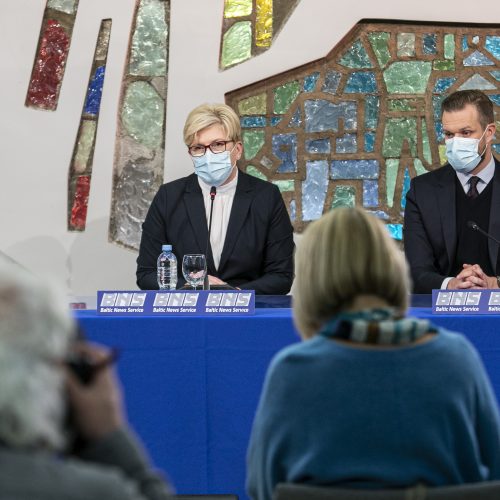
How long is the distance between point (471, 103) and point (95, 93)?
1.90 m

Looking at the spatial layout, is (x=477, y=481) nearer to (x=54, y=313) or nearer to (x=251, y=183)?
Answer: (x=54, y=313)

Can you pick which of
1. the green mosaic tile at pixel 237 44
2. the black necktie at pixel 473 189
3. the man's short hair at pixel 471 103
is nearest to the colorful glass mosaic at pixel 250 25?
the green mosaic tile at pixel 237 44

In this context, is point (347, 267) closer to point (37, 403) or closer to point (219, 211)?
point (37, 403)

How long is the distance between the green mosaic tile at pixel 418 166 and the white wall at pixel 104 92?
679 mm

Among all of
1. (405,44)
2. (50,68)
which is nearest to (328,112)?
(405,44)

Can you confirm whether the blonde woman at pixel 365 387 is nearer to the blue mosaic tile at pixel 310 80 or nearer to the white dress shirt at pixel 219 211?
the white dress shirt at pixel 219 211

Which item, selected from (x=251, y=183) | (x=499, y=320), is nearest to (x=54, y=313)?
(x=499, y=320)

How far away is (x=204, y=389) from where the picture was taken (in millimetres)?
2881

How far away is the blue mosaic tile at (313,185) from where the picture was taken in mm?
4941

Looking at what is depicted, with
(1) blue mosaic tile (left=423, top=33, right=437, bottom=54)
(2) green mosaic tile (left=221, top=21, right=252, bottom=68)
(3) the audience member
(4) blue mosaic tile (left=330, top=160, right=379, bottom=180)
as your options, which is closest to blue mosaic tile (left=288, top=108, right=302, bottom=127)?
(4) blue mosaic tile (left=330, top=160, right=379, bottom=180)

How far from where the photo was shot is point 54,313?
1.11 metres

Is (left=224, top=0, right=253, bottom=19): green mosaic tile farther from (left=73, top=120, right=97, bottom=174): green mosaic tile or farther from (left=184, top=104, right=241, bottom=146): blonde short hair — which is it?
(left=184, top=104, right=241, bottom=146): blonde short hair

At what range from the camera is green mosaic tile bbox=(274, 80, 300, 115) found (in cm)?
493

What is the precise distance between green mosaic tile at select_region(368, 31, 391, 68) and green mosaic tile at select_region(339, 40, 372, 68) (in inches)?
2.0
